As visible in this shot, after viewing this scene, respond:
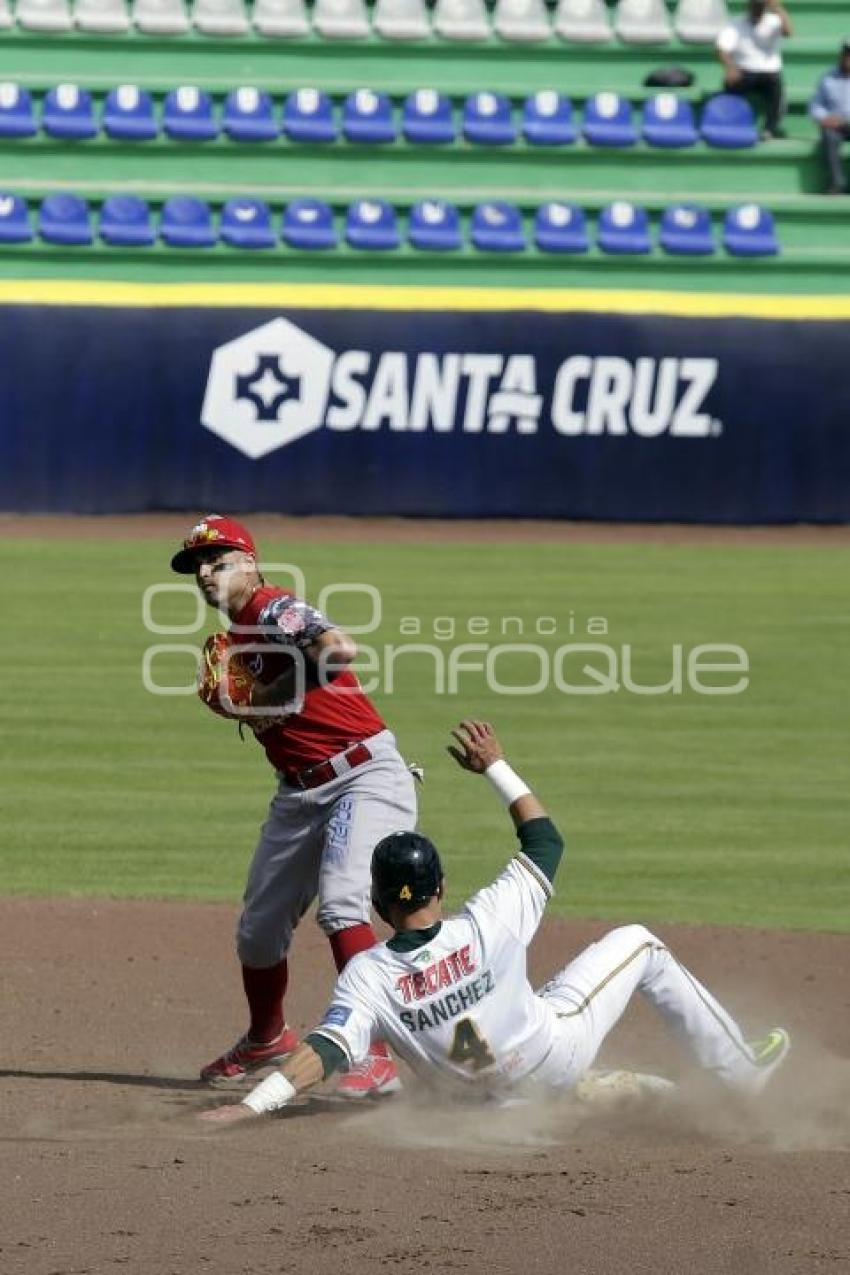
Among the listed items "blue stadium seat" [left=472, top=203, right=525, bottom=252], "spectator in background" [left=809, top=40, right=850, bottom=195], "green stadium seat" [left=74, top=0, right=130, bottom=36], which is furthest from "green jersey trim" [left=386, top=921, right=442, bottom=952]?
"green stadium seat" [left=74, top=0, right=130, bottom=36]

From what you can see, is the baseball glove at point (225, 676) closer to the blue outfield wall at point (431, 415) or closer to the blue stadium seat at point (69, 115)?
the blue outfield wall at point (431, 415)

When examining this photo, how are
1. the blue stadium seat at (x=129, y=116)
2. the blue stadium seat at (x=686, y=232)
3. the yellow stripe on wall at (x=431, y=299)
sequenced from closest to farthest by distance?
the yellow stripe on wall at (x=431, y=299) → the blue stadium seat at (x=686, y=232) → the blue stadium seat at (x=129, y=116)

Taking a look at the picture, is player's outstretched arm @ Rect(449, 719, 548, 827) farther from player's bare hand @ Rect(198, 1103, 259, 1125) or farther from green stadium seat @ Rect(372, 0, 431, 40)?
green stadium seat @ Rect(372, 0, 431, 40)

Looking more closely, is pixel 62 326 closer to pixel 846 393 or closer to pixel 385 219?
pixel 385 219

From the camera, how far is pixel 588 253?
23672 mm

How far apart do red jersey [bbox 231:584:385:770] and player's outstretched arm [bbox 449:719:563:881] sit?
25.7 inches

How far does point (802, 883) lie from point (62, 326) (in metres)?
12.8

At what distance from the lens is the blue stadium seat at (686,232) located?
23984 mm

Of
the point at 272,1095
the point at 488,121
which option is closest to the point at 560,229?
the point at 488,121

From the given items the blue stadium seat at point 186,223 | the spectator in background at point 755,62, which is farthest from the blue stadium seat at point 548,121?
the blue stadium seat at point 186,223

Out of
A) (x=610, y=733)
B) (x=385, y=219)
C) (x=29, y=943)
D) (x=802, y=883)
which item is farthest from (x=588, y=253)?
(x=29, y=943)

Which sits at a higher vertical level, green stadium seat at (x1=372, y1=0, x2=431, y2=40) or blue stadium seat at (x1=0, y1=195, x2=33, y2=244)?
green stadium seat at (x1=372, y1=0, x2=431, y2=40)

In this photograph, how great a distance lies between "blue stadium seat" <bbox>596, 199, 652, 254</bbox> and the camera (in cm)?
2372

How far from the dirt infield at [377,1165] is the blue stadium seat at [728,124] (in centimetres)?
1796
